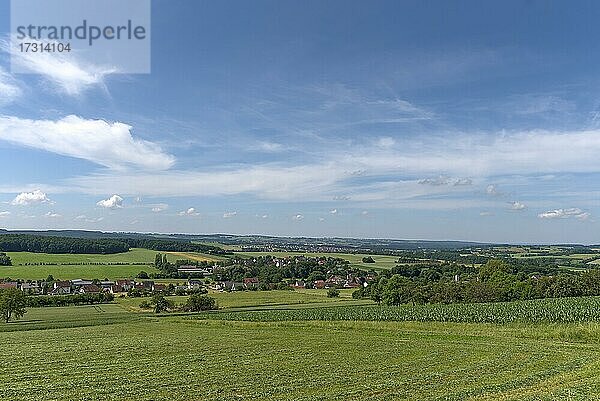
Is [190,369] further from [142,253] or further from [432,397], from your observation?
Answer: [142,253]

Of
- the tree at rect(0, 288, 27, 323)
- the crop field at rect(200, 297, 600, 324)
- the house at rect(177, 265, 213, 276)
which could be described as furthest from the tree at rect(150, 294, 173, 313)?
the house at rect(177, 265, 213, 276)

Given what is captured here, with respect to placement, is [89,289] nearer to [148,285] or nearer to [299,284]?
[148,285]

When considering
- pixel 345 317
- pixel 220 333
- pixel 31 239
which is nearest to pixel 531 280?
pixel 345 317

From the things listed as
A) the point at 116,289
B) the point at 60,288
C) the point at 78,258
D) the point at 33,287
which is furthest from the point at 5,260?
the point at 116,289

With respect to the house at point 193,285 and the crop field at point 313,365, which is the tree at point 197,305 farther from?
the crop field at point 313,365

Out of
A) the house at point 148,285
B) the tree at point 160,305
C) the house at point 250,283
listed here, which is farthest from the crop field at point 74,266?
the tree at point 160,305

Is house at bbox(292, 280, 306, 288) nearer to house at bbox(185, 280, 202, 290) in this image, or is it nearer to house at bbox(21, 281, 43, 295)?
house at bbox(185, 280, 202, 290)
